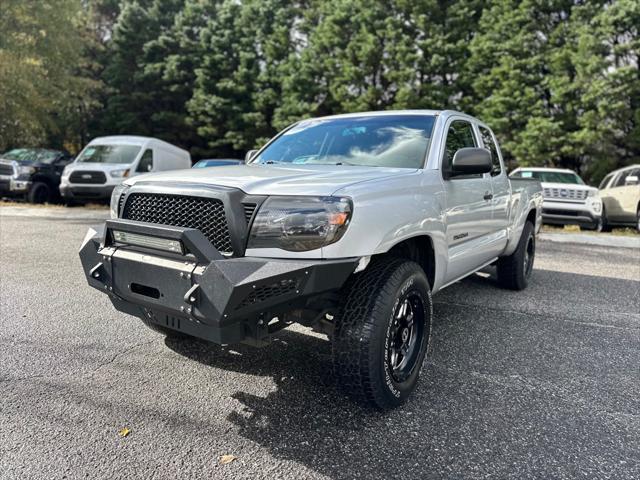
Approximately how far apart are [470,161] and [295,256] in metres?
1.62

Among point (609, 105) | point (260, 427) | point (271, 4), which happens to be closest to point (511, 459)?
point (260, 427)

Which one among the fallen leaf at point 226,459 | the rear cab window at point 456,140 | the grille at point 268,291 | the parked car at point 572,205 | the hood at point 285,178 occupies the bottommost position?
the parked car at point 572,205

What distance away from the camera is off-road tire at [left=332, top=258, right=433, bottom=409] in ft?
8.38

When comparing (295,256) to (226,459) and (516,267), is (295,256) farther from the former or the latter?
(516,267)

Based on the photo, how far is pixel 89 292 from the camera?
5.22m

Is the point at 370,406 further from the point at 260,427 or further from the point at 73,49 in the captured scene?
the point at 73,49

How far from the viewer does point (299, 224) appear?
241cm

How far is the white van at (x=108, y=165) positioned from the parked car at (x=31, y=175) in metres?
1.30

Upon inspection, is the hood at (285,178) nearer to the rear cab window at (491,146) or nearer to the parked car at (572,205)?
the rear cab window at (491,146)

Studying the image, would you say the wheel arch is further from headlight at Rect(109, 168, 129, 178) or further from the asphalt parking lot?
headlight at Rect(109, 168, 129, 178)

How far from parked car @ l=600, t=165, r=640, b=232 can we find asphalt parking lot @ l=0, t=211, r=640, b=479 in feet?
27.4

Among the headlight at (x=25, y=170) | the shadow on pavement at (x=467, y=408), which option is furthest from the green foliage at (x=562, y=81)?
the headlight at (x=25, y=170)

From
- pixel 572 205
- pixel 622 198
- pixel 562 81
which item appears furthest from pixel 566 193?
pixel 562 81

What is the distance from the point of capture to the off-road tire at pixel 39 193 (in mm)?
14094
